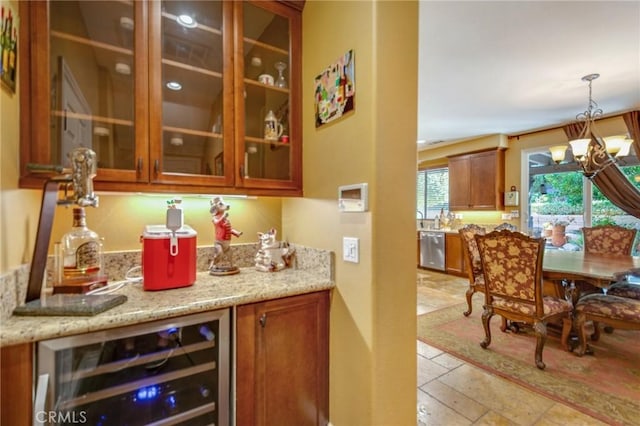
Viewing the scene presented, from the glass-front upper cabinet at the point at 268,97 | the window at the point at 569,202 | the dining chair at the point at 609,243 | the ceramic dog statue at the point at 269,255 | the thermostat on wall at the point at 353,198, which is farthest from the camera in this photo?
the window at the point at 569,202

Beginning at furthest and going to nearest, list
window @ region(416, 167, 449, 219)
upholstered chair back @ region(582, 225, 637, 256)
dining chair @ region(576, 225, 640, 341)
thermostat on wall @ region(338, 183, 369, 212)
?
window @ region(416, 167, 449, 219) < upholstered chair back @ region(582, 225, 637, 256) < dining chair @ region(576, 225, 640, 341) < thermostat on wall @ region(338, 183, 369, 212)

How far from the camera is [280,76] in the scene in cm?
182

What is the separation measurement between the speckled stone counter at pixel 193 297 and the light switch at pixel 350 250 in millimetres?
125

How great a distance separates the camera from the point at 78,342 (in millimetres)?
1007

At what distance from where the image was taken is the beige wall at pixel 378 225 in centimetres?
131

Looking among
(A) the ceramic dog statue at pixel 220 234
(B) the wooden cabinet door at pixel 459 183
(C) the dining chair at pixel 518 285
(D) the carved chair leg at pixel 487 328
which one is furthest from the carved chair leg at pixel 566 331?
(B) the wooden cabinet door at pixel 459 183

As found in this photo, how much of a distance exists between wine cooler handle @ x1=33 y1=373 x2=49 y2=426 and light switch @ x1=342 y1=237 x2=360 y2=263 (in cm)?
123

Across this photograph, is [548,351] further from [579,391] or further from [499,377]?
[499,377]

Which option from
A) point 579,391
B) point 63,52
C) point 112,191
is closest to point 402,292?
point 112,191

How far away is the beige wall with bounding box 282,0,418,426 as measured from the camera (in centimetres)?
131

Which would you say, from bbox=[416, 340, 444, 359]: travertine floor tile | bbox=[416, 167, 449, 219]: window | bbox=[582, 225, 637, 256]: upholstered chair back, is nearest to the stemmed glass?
bbox=[416, 340, 444, 359]: travertine floor tile

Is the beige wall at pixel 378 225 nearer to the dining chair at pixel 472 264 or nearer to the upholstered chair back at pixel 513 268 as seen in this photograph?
the upholstered chair back at pixel 513 268

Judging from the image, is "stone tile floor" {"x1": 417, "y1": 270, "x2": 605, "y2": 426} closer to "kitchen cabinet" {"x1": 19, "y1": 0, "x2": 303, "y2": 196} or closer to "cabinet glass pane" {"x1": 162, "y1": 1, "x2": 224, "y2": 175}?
"kitchen cabinet" {"x1": 19, "y1": 0, "x2": 303, "y2": 196}

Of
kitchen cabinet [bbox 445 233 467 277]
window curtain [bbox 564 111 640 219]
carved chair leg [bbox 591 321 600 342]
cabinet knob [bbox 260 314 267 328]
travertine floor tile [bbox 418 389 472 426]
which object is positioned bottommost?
travertine floor tile [bbox 418 389 472 426]
